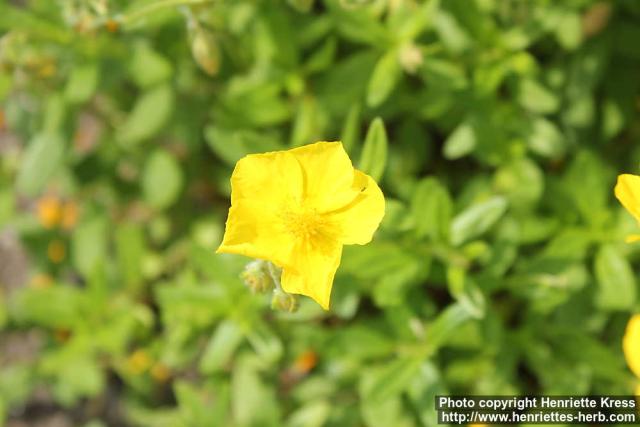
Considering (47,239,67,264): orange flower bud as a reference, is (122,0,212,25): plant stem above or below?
above

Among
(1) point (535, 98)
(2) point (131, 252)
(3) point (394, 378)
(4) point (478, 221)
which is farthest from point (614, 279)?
(2) point (131, 252)

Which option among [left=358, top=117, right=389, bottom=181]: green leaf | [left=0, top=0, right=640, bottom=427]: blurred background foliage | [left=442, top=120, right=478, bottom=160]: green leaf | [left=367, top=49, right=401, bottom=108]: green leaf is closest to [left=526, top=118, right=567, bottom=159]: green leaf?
[left=0, top=0, right=640, bottom=427]: blurred background foliage

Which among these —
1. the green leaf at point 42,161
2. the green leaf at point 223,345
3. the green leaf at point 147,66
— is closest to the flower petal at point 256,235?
the green leaf at point 223,345

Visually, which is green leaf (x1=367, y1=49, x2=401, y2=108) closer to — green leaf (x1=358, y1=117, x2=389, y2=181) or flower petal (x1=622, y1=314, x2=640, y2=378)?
green leaf (x1=358, y1=117, x2=389, y2=181)

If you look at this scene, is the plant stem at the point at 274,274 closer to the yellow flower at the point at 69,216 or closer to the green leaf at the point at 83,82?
the green leaf at the point at 83,82

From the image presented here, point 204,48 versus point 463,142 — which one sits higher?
point 204,48

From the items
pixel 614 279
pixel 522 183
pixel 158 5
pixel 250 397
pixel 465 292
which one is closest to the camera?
pixel 158 5

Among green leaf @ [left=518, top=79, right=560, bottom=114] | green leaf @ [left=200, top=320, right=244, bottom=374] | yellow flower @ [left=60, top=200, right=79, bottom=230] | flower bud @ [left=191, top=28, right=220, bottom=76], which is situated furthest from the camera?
yellow flower @ [left=60, top=200, right=79, bottom=230]

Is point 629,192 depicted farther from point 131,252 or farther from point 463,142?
point 131,252
